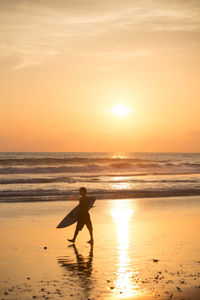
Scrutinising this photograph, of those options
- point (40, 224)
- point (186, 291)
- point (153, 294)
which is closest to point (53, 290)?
point (153, 294)

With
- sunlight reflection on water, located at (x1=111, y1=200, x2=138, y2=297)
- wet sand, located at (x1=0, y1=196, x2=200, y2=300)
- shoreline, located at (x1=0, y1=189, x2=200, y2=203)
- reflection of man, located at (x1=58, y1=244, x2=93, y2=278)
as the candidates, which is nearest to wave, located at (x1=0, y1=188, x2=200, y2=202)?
shoreline, located at (x1=0, y1=189, x2=200, y2=203)

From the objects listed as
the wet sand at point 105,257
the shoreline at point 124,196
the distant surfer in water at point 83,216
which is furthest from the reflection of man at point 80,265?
the shoreline at point 124,196

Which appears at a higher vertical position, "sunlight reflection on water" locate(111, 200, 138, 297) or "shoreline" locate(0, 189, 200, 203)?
"shoreline" locate(0, 189, 200, 203)

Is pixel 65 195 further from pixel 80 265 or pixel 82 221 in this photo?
pixel 80 265

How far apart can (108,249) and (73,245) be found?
4.12ft

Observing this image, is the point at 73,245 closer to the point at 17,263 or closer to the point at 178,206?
the point at 17,263

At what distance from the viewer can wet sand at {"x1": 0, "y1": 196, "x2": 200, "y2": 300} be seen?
8.21m

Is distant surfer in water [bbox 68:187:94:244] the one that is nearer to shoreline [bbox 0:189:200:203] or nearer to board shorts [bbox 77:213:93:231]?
board shorts [bbox 77:213:93:231]

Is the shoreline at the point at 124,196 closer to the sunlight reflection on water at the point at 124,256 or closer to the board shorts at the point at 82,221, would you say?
the sunlight reflection on water at the point at 124,256

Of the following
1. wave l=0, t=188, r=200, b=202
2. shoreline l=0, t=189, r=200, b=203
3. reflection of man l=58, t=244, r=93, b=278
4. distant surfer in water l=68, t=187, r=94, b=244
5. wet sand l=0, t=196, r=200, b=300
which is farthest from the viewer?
wave l=0, t=188, r=200, b=202

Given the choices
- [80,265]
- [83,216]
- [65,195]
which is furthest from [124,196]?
[80,265]

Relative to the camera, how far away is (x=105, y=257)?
10930mm

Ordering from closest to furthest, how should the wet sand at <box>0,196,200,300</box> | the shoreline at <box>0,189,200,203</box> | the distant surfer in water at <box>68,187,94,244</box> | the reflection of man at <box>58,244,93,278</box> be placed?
the wet sand at <box>0,196,200,300</box> < the reflection of man at <box>58,244,93,278</box> < the distant surfer in water at <box>68,187,94,244</box> < the shoreline at <box>0,189,200,203</box>

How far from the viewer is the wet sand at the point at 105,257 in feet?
26.9
